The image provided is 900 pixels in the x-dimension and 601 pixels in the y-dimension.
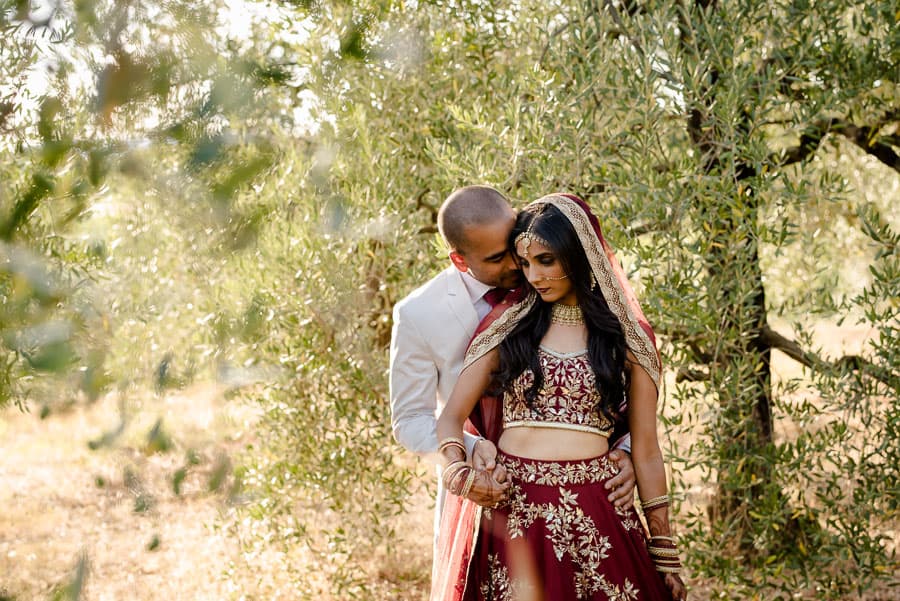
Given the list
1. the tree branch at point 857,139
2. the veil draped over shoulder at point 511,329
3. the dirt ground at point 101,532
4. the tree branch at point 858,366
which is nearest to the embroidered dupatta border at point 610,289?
the veil draped over shoulder at point 511,329

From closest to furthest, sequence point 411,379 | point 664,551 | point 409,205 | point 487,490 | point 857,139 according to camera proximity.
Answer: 1. point 487,490
2. point 664,551
3. point 411,379
4. point 857,139
5. point 409,205

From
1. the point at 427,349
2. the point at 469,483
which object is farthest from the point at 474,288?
the point at 469,483

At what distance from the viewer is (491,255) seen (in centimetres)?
298

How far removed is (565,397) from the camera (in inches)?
111

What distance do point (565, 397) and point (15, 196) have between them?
2002 mm

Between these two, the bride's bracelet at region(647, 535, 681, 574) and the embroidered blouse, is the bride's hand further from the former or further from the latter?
the embroidered blouse

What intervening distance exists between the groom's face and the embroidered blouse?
0.33 metres

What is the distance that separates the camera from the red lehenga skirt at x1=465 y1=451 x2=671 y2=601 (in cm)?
270

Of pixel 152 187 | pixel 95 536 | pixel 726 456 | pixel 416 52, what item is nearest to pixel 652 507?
pixel 726 456

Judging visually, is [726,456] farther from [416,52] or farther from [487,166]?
[416,52]

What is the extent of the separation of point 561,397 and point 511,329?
0.28 m

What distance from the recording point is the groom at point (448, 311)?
2979mm

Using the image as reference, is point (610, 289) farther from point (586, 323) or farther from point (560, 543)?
point (560, 543)

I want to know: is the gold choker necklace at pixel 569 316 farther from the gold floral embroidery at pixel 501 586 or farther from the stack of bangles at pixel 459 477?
the gold floral embroidery at pixel 501 586
